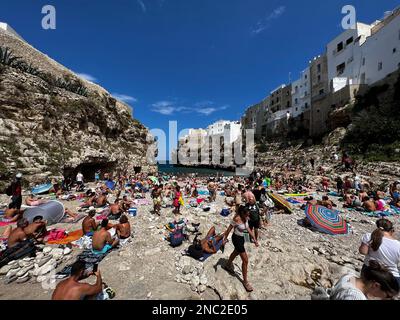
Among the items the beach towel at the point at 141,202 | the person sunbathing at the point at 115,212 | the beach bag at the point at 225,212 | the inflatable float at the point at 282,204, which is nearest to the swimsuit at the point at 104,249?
the person sunbathing at the point at 115,212

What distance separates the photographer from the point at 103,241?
473 centimetres

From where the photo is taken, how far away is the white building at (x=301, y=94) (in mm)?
37688

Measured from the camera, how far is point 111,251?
4.89m

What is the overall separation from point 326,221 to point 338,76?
33.2 metres

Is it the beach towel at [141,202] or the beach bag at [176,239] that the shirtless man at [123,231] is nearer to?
the beach bag at [176,239]

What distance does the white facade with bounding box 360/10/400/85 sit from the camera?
22.0 meters

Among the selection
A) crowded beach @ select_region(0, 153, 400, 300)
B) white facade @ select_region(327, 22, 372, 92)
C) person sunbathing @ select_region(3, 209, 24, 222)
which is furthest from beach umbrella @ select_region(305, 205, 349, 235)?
white facade @ select_region(327, 22, 372, 92)

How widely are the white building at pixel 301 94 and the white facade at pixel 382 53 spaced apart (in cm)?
1168

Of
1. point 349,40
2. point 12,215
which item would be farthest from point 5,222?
point 349,40

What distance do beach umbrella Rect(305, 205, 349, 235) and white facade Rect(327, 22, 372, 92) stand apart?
2864 cm

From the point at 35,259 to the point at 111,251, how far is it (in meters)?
1.59

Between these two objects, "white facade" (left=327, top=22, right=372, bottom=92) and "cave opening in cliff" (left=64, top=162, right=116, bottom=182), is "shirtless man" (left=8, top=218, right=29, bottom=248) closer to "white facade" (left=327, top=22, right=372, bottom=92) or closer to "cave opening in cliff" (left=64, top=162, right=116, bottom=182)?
"cave opening in cliff" (left=64, top=162, right=116, bottom=182)

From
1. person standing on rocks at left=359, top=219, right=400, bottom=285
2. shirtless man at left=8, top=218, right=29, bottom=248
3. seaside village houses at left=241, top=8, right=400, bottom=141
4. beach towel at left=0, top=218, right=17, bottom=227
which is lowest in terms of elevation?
beach towel at left=0, top=218, right=17, bottom=227

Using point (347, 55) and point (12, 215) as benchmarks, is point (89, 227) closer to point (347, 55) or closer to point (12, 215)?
point (12, 215)
